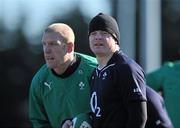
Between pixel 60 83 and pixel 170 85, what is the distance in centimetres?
229

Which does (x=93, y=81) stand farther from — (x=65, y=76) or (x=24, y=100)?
(x=24, y=100)

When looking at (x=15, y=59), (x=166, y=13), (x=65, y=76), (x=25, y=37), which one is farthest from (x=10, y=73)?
(x=65, y=76)

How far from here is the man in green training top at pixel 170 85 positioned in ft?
34.6

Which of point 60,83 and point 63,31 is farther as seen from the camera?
point 60,83

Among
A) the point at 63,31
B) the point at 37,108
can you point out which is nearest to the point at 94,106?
the point at 63,31

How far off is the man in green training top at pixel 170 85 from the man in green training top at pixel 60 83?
1.95 metres

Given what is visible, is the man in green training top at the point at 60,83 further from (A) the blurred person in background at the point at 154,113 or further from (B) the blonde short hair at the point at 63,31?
(A) the blurred person in background at the point at 154,113

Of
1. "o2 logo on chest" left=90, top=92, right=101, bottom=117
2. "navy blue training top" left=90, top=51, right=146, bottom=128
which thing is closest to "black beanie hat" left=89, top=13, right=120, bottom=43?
"navy blue training top" left=90, top=51, right=146, bottom=128

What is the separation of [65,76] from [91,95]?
2.64 feet

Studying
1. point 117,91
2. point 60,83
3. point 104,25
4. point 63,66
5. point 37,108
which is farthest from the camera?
point 37,108

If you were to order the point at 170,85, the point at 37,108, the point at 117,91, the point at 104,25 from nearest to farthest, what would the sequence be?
the point at 117,91, the point at 104,25, the point at 37,108, the point at 170,85

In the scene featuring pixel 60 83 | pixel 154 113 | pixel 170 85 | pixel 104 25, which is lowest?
pixel 170 85

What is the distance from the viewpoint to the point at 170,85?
35.2ft

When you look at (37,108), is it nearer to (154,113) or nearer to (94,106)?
(94,106)
